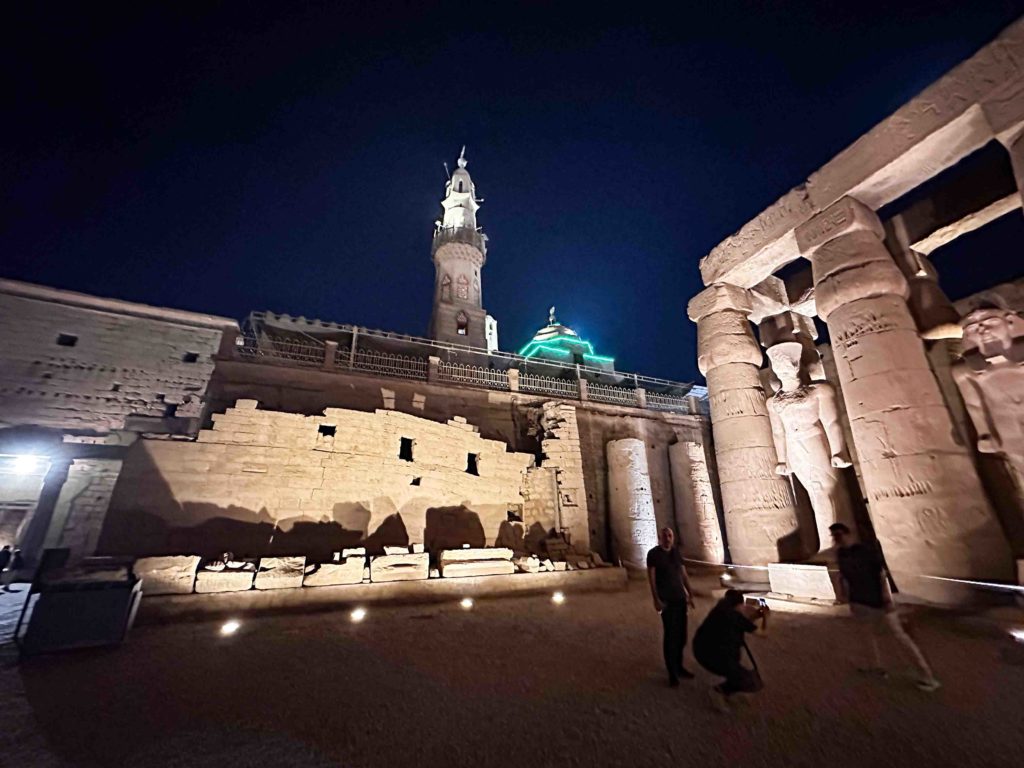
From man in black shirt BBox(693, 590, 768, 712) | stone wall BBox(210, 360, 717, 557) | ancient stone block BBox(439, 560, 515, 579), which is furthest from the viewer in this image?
stone wall BBox(210, 360, 717, 557)

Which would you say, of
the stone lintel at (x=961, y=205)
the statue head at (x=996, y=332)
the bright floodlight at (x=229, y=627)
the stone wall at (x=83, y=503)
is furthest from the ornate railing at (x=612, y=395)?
the stone wall at (x=83, y=503)

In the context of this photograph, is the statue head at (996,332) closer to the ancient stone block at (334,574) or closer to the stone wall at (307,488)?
the stone wall at (307,488)

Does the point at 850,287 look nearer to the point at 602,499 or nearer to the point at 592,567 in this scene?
the point at 592,567

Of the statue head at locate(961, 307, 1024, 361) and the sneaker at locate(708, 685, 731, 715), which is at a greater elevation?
the statue head at locate(961, 307, 1024, 361)

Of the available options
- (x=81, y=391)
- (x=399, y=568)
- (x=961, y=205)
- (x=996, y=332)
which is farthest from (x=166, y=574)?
(x=961, y=205)

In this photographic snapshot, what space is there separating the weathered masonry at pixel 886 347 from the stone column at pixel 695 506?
4000mm

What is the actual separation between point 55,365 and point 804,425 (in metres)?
17.3

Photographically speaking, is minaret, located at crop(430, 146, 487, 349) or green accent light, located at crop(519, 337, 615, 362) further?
green accent light, located at crop(519, 337, 615, 362)

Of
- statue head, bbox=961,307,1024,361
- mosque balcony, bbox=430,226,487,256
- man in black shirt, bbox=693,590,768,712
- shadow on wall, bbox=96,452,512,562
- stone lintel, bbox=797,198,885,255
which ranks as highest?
mosque balcony, bbox=430,226,487,256

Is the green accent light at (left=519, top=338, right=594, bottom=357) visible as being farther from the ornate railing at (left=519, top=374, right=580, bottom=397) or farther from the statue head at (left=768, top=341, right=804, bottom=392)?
the statue head at (left=768, top=341, right=804, bottom=392)

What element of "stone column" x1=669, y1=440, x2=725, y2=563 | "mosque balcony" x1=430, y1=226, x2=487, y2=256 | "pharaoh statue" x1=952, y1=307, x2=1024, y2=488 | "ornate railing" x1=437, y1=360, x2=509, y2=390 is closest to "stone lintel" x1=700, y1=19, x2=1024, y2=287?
"pharaoh statue" x1=952, y1=307, x2=1024, y2=488

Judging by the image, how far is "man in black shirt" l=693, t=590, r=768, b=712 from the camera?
114 inches

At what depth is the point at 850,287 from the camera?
6.81 m

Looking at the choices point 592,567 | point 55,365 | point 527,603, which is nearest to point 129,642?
point 527,603
